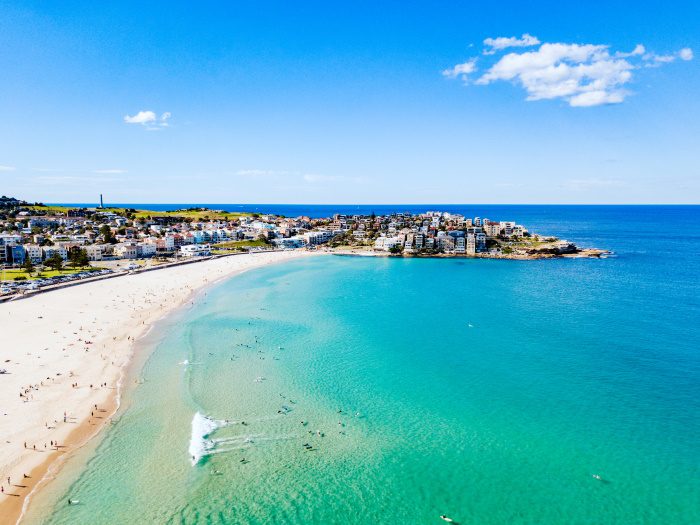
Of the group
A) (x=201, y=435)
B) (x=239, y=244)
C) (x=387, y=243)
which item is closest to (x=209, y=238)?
(x=239, y=244)

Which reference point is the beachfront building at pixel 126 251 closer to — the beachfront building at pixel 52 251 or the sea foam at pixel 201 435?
the beachfront building at pixel 52 251

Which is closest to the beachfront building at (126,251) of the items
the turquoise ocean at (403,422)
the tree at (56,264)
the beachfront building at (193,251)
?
the beachfront building at (193,251)

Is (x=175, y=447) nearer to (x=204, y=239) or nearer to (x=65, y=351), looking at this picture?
(x=65, y=351)

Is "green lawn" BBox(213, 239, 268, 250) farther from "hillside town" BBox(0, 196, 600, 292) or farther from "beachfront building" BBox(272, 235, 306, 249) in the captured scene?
"beachfront building" BBox(272, 235, 306, 249)

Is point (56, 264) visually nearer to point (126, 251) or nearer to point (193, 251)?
point (126, 251)

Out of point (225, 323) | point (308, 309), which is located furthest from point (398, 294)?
point (225, 323)

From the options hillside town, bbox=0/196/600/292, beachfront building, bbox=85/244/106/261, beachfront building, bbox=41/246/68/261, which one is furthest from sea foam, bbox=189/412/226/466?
beachfront building, bbox=85/244/106/261
